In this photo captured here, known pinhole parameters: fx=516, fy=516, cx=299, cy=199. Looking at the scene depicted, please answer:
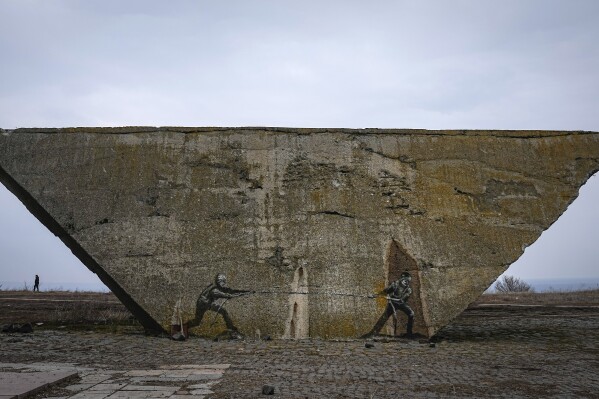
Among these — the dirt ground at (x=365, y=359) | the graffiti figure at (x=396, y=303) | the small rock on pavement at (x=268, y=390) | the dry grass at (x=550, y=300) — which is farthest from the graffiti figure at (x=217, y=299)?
the dry grass at (x=550, y=300)

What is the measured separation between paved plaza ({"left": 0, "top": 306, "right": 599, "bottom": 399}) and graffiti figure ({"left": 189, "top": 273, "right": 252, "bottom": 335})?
1.00 ft

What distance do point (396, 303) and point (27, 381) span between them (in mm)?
4293

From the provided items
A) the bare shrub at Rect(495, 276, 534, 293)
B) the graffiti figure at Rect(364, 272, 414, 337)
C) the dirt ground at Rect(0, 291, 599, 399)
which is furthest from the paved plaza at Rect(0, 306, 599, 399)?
the bare shrub at Rect(495, 276, 534, 293)

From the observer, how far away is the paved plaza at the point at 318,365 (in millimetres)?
3629

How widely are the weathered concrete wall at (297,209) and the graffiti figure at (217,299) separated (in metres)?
0.08

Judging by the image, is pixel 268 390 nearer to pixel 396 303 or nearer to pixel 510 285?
pixel 396 303

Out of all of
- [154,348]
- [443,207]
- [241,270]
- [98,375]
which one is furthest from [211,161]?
[98,375]

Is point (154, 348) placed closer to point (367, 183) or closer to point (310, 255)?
point (310, 255)

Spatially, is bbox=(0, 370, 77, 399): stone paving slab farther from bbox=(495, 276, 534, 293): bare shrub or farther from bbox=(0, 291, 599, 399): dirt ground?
bbox=(495, 276, 534, 293): bare shrub

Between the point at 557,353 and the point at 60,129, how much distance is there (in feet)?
22.9

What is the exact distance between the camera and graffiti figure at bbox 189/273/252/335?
21.2 ft

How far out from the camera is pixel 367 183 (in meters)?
7.18

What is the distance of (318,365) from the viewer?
4.72 metres

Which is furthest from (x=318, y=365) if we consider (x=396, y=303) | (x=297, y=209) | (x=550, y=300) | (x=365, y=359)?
(x=550, y=300)
